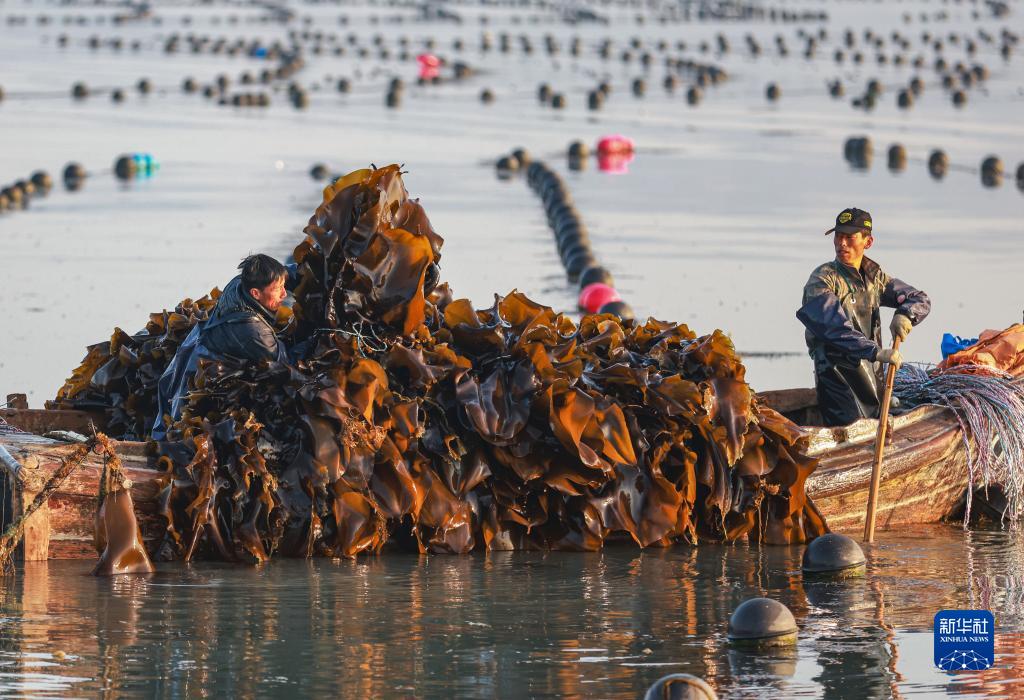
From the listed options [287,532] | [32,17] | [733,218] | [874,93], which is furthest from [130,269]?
[32,17]

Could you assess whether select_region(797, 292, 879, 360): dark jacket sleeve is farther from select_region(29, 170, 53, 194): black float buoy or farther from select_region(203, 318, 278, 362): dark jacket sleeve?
select_region(29, 170, 53, 194): black float buoy

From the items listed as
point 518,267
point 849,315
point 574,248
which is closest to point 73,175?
point 518,267

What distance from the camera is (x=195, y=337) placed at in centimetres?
1095

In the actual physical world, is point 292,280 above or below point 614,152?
below

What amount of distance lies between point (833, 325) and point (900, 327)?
0.43 metres

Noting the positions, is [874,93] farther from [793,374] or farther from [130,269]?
[793,374]

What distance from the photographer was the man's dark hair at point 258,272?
1059cm

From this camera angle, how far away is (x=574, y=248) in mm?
22625

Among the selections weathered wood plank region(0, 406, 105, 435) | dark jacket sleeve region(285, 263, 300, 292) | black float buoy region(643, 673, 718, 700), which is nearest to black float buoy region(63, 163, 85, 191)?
weathered wood plank region(0, 406, 105, 435)

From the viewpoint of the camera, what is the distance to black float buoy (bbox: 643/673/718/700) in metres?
7.16

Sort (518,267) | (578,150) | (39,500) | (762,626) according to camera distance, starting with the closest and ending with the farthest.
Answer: (762,626) → (39,500) → (518,267) → (578,150)

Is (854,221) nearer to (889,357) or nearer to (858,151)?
(889,357)

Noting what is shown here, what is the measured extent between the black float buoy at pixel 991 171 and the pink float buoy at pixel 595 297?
13.8 m

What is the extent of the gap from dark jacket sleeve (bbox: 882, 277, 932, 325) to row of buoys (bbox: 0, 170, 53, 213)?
739 inches
